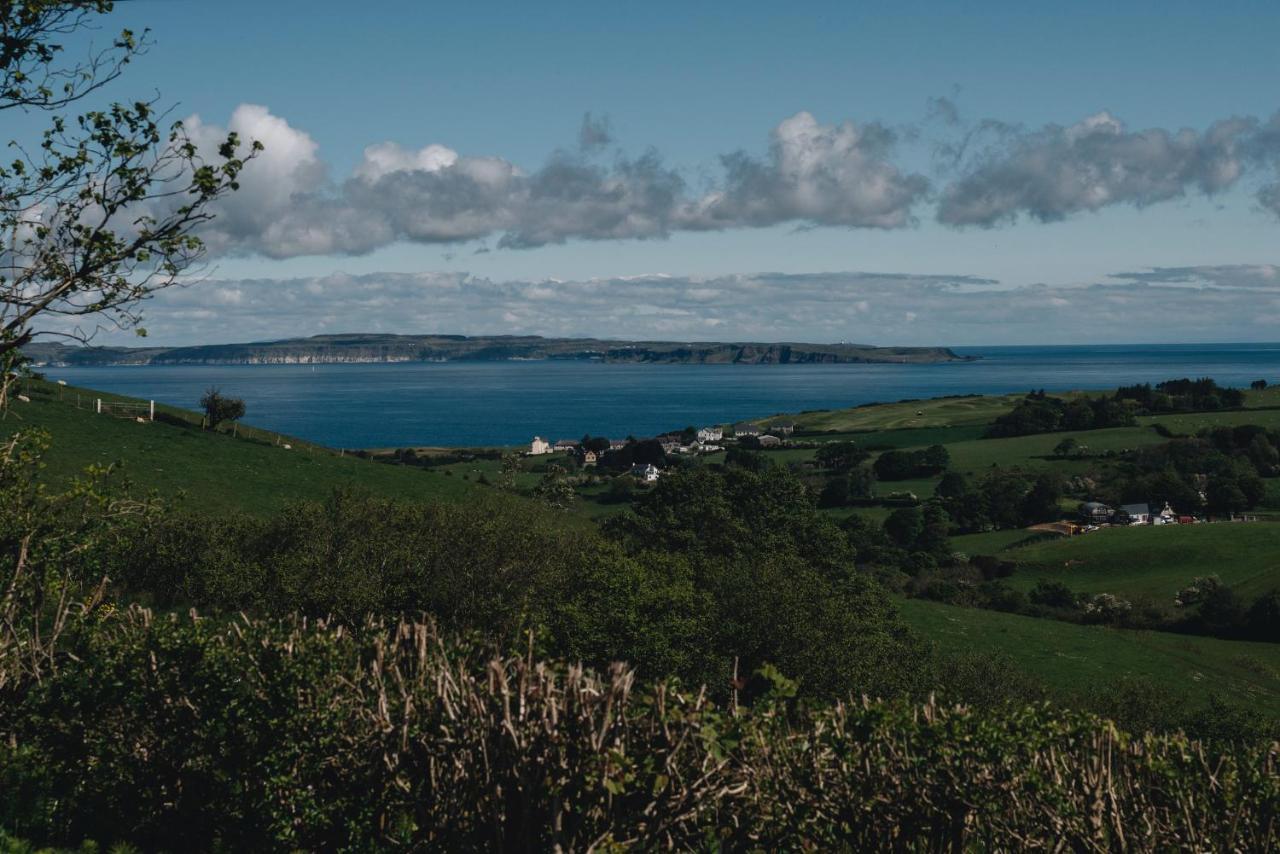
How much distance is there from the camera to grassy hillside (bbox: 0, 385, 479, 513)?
64062 millimetres

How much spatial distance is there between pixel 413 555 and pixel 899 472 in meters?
135

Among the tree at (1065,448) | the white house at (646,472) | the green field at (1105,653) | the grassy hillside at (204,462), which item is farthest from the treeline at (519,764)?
the tree at (1065,448)

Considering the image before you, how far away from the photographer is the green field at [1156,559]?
98.2 metres

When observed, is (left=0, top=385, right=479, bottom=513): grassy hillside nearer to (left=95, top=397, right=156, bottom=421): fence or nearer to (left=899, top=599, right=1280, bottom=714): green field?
(left=95, top=397, right=156, bottom=421): fence

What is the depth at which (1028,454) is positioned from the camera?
176750mm

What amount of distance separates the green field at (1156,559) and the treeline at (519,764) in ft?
289

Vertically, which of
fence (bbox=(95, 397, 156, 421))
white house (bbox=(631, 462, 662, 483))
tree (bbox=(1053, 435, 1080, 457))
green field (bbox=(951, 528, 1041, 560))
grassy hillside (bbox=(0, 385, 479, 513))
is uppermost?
fence (bbox=(95, 397, 156, 421))

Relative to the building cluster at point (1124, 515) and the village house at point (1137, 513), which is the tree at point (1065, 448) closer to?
the village house at point (1137, 513)

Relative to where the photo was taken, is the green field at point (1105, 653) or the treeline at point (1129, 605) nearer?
the green field at point (1105, 653)

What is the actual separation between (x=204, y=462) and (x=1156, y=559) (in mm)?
90208

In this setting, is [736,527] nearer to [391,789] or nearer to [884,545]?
[391,789]

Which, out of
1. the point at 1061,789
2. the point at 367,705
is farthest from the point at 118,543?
the point at 1061,789

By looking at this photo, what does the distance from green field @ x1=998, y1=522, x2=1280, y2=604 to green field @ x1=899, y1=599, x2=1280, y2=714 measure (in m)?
15.7

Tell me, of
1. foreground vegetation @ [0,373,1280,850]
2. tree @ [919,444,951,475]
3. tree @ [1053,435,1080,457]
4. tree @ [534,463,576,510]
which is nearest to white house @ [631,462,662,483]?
tree @ [534,463,576,510]
